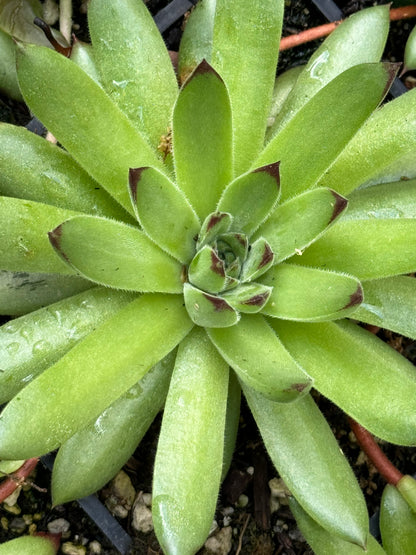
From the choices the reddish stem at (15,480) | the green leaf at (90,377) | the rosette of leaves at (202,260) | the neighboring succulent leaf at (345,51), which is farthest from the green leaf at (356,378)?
the reddish stem at (15,480)

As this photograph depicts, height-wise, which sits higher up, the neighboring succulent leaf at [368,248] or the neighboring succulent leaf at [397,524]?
the neighboring succulent leaf at [368,248]

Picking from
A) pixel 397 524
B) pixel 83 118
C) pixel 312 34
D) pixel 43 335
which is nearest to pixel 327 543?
pixel 397 524

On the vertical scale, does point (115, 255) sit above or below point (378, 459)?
above

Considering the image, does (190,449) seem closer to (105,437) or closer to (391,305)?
(105,437)

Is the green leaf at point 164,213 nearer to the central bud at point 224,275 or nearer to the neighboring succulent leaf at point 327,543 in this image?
the central bud at point 224,275

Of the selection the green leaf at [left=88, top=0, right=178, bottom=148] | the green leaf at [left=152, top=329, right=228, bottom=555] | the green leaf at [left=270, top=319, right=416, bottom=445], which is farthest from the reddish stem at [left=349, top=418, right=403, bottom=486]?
the green leaf at [left=88, top=0, right=178, bottom=148]

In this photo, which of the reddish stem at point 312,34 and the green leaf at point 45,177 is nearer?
the green leaf at point 45,177
